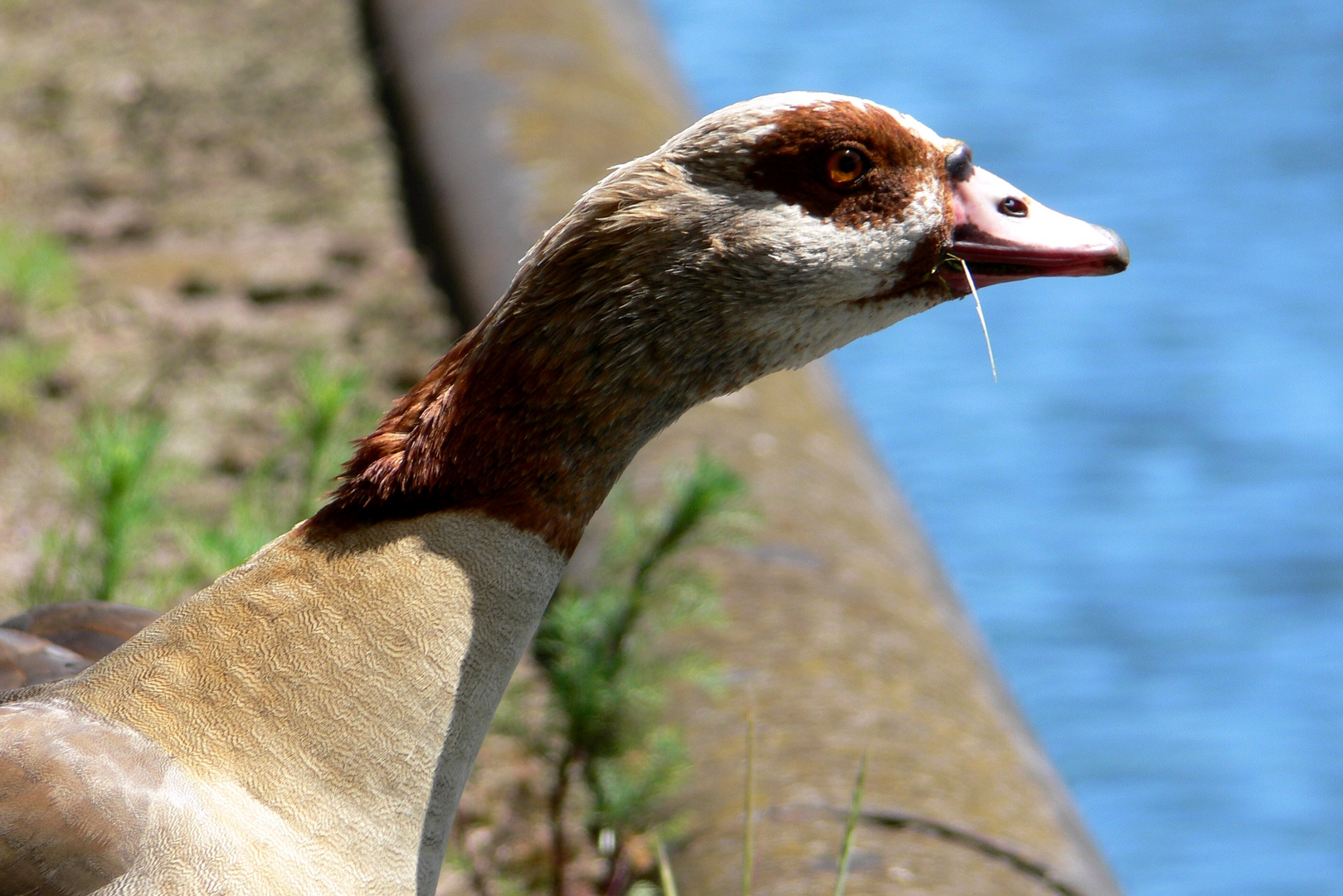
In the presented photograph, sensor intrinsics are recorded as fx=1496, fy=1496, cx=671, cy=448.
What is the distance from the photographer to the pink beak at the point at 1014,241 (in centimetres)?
191

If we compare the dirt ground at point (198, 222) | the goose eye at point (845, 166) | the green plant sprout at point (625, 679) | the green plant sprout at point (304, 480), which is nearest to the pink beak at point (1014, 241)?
the goose eye at point (845, 166)

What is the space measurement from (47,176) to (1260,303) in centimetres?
658

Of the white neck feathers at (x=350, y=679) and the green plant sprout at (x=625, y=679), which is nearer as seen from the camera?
the white neck feathers at (x=350, y=679)

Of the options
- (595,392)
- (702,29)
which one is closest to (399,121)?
(595,392)

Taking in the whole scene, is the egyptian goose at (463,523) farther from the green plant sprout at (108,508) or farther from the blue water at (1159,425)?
the blue water at (1159,425)

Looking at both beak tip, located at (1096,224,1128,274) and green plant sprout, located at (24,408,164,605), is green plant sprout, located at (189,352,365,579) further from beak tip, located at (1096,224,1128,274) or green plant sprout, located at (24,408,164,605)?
beak tip, located at (1096,224,1128,274)

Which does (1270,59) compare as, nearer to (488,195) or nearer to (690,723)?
(488,195)

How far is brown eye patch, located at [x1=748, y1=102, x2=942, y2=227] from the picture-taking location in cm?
184

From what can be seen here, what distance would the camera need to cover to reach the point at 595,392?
71.6 inches

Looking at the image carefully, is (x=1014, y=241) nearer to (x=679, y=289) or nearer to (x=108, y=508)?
(x=679, y=289)

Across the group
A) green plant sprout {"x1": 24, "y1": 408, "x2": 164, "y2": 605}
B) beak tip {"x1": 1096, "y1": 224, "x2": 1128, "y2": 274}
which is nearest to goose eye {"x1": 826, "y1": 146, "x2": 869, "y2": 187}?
beak tip {"x1": 1096, "y1": 224, "x2": 1128, "y2": 274}

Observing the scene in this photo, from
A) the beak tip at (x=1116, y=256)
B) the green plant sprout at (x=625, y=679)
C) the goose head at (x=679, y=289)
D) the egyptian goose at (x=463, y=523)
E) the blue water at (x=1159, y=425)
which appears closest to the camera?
the egyptian goose at (x=463, y=523)

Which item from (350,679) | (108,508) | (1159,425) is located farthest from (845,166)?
(1159,425)

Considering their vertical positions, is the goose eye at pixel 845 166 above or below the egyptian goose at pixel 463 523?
above
